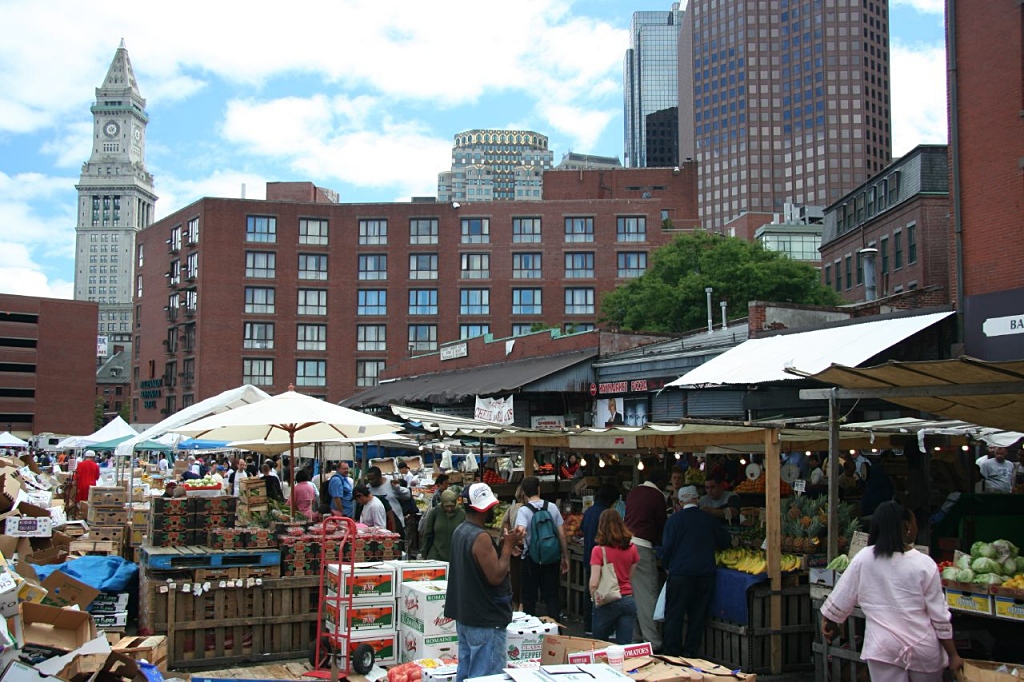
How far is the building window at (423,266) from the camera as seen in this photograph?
233 ft

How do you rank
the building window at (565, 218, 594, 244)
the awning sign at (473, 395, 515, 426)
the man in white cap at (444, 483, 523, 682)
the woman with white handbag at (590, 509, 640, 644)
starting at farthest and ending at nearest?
the building window at (565, 218, 594, 244) < the awning sign at (473, 395, 515, 426) < the woman with white handbag at (590, 509, 640, 644) < the man in white cap at (444, 483, 523, 682)

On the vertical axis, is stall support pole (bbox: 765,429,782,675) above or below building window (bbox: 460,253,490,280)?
below

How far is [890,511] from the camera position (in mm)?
6133

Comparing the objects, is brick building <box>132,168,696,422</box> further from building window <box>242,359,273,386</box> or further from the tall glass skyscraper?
the tall glass skyscraper

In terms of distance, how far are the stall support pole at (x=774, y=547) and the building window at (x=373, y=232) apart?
6415 centimetres

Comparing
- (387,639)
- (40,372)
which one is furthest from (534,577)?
(40,372)

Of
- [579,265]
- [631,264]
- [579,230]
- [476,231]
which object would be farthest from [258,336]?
[631,264]

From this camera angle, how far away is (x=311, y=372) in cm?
7075

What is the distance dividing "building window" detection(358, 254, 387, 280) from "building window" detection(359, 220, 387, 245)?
1.19 metres

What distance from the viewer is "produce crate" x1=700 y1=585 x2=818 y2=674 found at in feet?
30.6

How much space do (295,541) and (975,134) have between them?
16.7 meters

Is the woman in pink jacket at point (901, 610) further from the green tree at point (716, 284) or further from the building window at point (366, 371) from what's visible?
the building window at point (366, 371)

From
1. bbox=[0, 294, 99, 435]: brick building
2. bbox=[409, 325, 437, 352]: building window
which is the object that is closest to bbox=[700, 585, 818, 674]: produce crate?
bbox=[409, 325, 437, 352]: building window

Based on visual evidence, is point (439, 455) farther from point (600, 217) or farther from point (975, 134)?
point (600, 217)
